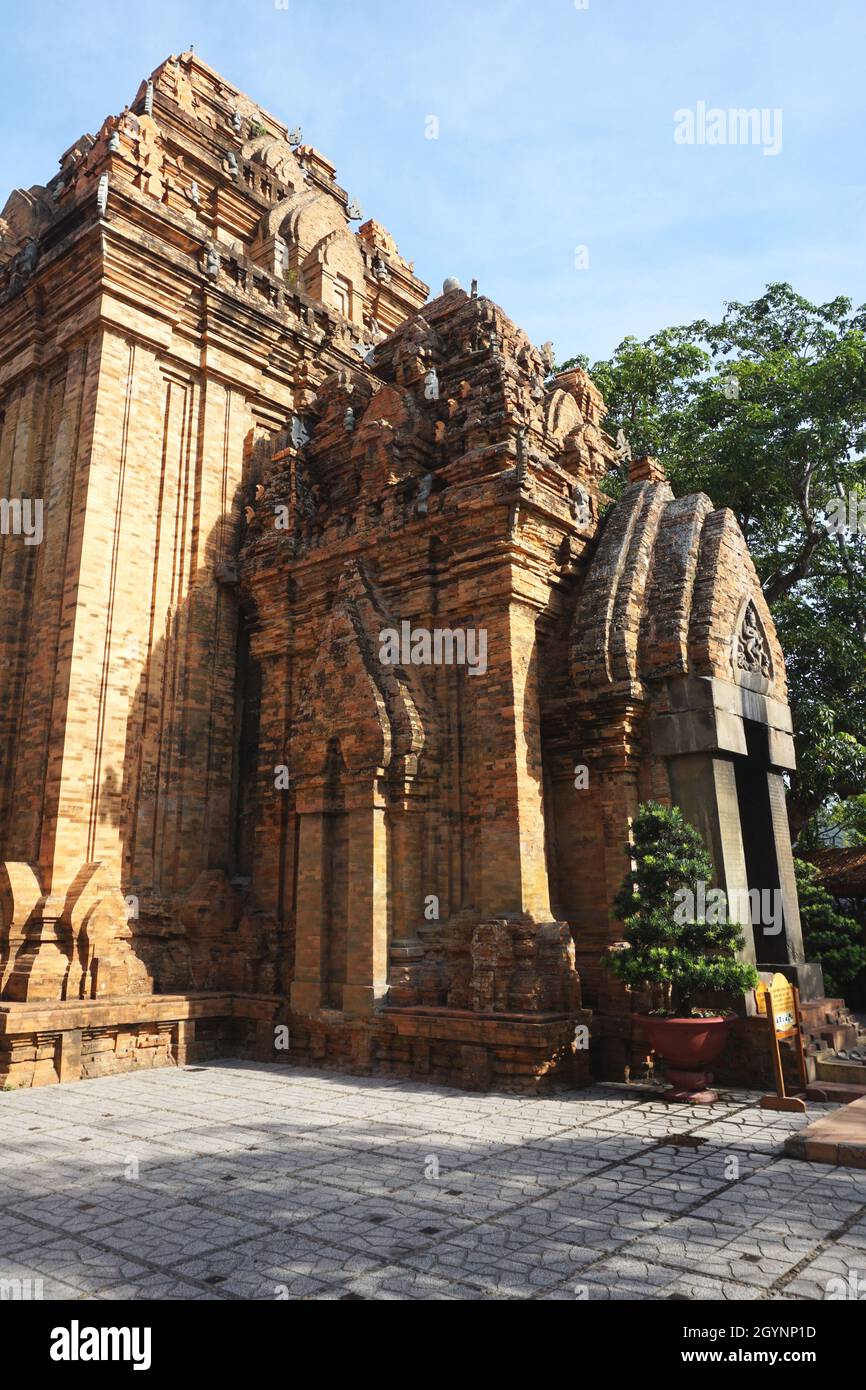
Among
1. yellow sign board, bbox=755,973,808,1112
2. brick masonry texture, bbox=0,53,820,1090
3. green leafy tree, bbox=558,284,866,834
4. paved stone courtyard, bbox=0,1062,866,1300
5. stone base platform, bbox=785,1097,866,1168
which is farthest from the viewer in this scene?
green leafy tree, bbox=558,284,866,834

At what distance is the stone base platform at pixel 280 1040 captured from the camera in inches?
408

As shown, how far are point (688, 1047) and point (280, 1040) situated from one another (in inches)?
231

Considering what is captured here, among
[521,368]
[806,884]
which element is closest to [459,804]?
[806,884]

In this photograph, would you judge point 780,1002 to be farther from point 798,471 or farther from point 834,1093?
point 798,471

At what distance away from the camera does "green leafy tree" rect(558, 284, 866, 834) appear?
20.8m

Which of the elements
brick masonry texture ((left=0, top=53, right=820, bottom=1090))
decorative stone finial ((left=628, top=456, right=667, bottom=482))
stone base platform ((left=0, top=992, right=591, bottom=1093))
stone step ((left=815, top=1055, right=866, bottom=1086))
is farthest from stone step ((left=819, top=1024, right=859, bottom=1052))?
decorative stone finial ((left=628, top=456, right=667, bottom=482))

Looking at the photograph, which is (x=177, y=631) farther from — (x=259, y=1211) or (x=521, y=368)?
(x=259, y=1211)

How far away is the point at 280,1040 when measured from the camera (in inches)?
509

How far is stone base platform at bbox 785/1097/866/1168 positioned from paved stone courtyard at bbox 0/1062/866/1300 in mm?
114

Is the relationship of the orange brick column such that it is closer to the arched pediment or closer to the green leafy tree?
the arched pediment

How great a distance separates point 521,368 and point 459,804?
22.7ft

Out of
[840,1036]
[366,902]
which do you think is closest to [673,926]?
[840,1036]

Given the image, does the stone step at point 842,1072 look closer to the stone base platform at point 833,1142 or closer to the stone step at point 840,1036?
the stone step at point 840,1036

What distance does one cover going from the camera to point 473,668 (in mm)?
12398
